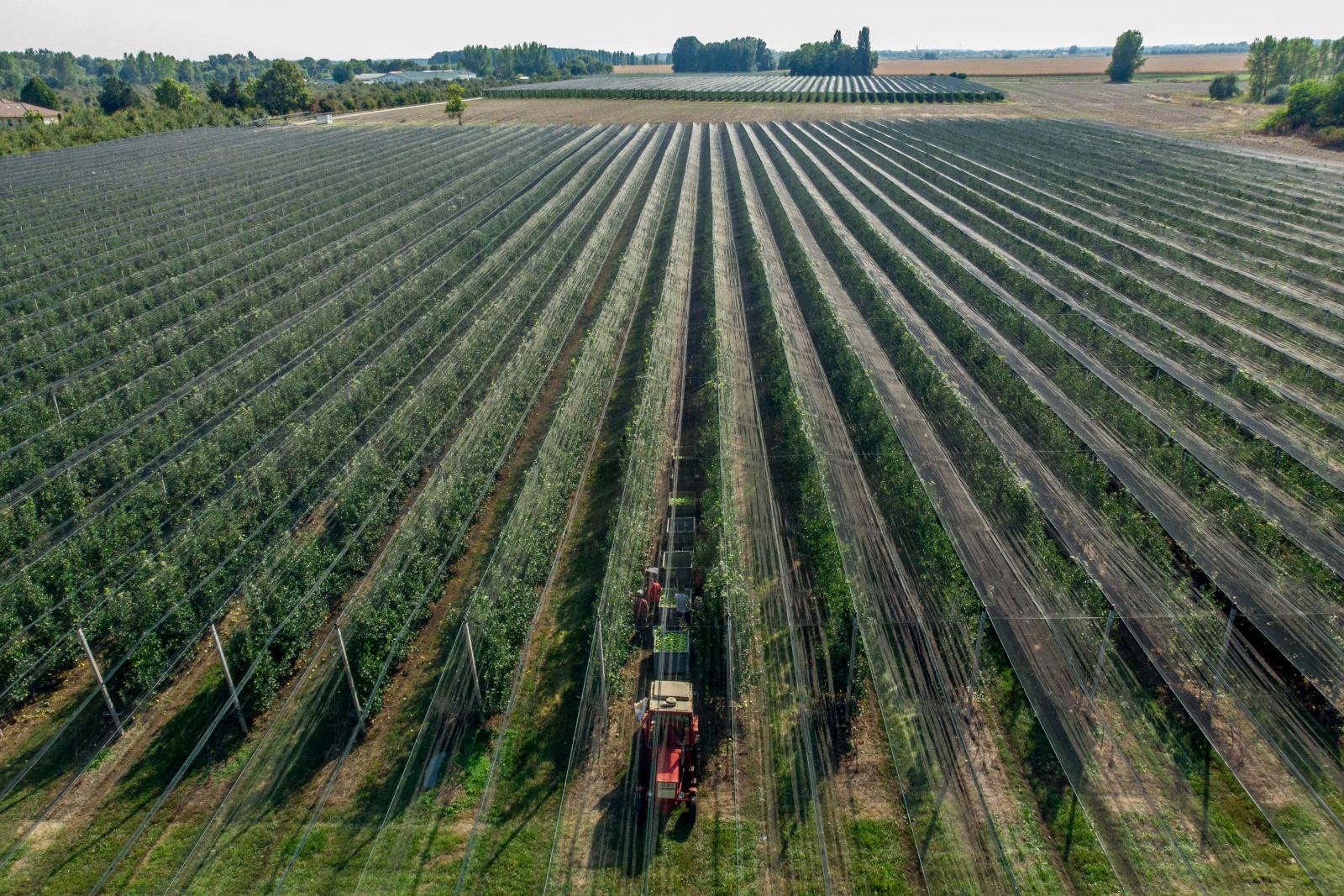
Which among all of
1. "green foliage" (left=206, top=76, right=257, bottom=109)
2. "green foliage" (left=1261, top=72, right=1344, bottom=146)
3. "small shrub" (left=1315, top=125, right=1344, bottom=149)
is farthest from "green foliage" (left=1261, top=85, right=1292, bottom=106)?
"green foliage" (left=206, top=76, right=257, bottom=109)

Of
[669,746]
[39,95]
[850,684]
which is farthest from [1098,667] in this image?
[39,95]

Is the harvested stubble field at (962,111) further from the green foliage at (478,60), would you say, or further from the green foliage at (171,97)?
the green foliage at (478,60)

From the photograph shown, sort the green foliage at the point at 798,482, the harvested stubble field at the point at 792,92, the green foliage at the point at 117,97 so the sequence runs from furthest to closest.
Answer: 1. the harvested stubble field at the point at 792,92
2. the green foliage at the point at 117,97
3. the green foliage at the point at 798,482

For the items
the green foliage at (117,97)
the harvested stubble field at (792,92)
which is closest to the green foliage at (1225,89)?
the harvested stubble field at (792,92)

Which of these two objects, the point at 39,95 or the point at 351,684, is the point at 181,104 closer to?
the point at 39,95

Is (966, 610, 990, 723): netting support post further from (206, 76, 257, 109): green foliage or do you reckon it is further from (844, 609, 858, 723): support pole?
(206, 76, 257, 109): green foliage
